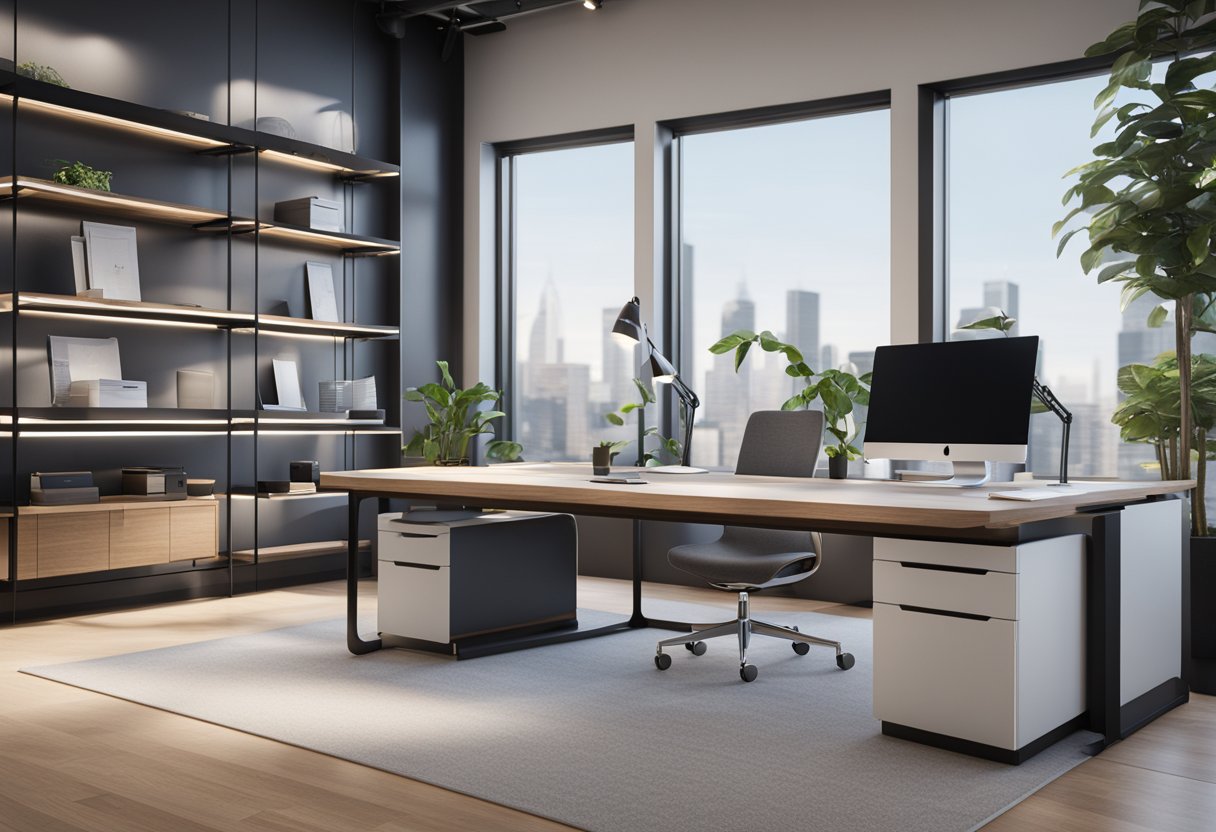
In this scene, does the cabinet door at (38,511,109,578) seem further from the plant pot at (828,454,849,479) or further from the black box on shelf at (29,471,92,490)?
the plant pot at (828,454,849,479)

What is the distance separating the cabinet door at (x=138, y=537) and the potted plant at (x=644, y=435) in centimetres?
236

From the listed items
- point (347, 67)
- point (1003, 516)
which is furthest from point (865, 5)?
point (1003, 516)

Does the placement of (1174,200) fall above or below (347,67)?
below

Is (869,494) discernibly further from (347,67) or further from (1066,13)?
(347,67)

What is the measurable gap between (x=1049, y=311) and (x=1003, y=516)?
3.16 m

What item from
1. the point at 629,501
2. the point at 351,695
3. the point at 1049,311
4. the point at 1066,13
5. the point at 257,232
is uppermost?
the point at 1066,13

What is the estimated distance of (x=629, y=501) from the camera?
3277mm

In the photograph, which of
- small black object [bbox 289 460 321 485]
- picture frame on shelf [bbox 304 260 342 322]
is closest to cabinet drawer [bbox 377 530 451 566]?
small black object [bbox 289 460 321 485]

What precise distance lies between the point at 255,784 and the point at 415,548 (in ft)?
5.19

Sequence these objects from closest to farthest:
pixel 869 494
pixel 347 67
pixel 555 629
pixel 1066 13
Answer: pixel 869 494
pixel 555 629
pixel 1066 13
pixel 347 67

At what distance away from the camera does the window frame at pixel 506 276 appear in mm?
7516

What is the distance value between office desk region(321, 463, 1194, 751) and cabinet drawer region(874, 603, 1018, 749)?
9.5 inches

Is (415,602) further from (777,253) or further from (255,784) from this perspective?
(777,253)

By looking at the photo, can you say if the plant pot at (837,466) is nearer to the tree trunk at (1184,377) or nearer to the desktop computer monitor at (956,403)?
the desktop computer monitor at (956,403)
